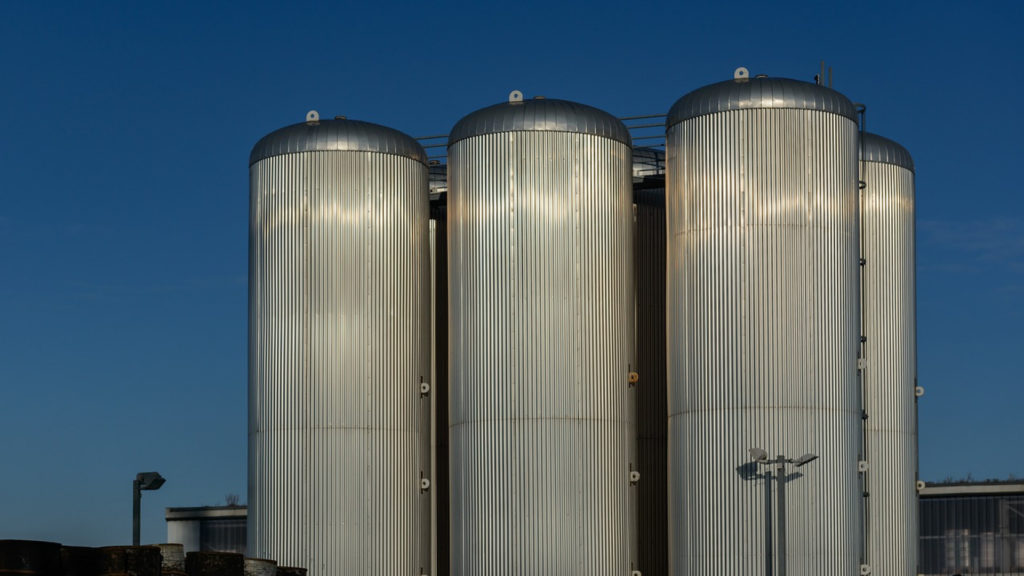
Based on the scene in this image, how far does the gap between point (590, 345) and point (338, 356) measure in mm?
9097

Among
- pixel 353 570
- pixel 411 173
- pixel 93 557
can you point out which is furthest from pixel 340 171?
pixel 93 557

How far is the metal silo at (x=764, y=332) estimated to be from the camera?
190 feet

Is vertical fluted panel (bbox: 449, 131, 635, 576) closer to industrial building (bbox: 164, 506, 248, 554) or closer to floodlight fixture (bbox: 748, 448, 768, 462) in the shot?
floodlight fixture (bbox: 748, 448, 768, 462)

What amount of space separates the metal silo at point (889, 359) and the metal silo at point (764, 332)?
5.67 m

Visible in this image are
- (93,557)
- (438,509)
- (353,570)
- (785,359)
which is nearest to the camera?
(93,557)

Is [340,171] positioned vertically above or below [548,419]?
above

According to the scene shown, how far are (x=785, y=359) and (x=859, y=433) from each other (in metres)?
4.00

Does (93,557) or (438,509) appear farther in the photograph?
(438,509)

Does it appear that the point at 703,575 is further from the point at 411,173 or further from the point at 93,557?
the point at 93,557

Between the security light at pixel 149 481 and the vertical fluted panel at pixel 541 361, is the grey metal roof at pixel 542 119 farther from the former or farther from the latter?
the security light at pixel 149 481

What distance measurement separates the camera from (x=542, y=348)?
6078 cm

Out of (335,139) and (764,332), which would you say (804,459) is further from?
(335,139)

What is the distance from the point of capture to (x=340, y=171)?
6450 cm

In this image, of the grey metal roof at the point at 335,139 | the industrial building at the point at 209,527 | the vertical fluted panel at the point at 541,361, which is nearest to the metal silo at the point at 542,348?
the vertical fluted panel at the point at 541,361
